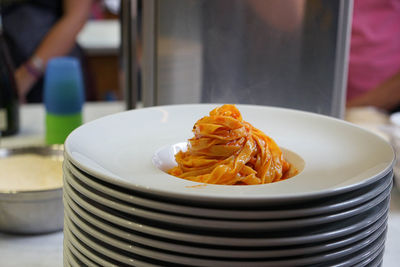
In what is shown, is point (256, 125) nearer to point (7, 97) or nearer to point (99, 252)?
point (99, 252)

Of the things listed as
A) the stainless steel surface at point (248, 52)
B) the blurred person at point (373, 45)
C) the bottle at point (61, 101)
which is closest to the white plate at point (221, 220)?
the stainless steel surface at point (248, 52)

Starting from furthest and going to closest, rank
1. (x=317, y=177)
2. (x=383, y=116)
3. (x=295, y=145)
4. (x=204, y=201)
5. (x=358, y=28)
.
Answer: (x=358, y=28)
(x=383, y=116)
(x=295, y=145)
(x=317, y=177)
(x=204, y=201)

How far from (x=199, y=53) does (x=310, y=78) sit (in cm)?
23

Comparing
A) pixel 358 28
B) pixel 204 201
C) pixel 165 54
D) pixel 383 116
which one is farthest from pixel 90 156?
pixel 358 28

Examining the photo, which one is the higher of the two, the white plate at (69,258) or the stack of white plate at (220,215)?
the stack of white plate at (220,215)

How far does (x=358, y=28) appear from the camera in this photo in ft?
6.75

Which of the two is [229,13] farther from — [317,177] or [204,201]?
[204,201]

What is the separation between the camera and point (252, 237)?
43 centimetres

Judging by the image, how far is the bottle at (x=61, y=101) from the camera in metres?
1.16

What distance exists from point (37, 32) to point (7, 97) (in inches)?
51.7

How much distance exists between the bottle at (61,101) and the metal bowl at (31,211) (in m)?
0.43

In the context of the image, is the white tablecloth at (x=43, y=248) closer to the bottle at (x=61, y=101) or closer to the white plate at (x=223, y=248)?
the white plate at (x=223, y=248)

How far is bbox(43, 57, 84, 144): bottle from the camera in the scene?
116 centimetres

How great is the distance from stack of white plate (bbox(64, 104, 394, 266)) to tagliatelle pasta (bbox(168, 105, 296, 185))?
0.15ft
